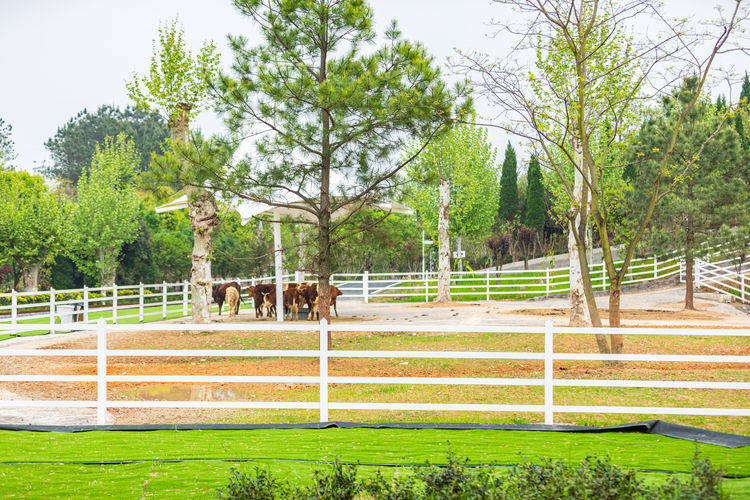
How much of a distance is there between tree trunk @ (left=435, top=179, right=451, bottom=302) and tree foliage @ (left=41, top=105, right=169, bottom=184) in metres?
50.3

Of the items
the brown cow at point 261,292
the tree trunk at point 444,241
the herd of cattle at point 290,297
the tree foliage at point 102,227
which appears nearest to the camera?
the herd of cattle at point 290,297

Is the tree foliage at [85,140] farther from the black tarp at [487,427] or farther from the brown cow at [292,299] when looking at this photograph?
the black tarp at [487,427]

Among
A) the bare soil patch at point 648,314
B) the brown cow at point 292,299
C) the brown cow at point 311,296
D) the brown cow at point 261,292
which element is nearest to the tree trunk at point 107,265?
the brown cow at point 261,292

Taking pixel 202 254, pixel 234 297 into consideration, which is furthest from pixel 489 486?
pixel 234 297

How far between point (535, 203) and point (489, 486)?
44108 millimetres

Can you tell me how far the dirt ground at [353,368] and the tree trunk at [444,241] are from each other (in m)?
→ 6.36

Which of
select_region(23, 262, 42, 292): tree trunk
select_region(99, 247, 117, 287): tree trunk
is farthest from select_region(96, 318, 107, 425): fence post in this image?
select_region(99, 247, 117, 287): tree trunk

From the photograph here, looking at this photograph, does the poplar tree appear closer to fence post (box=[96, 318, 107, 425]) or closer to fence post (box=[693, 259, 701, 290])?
fence post (box=[96, 318, 107, 425])

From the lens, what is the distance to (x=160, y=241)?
136 ft

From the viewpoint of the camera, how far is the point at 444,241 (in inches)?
1046

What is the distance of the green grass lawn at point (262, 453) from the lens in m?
5.28

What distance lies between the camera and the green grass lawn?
5.28 metres

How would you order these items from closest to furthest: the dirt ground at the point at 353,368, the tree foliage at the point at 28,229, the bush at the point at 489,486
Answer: the bush at the point at 489,486
the dirt ground at the point at 353,368
the tree foliage at the point at 28,229

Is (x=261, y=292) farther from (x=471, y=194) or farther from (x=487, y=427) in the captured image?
(x=471, y=194)
